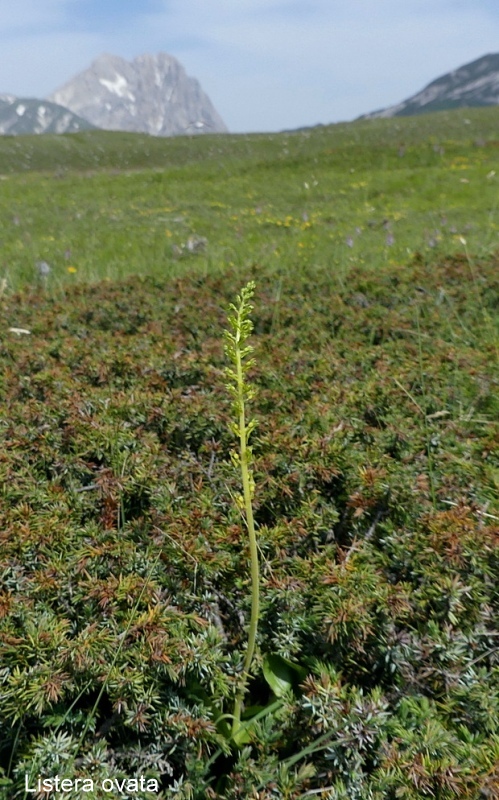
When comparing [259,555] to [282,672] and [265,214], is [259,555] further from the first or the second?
[265,214]

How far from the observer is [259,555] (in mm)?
2361

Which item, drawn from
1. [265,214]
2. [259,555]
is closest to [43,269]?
[259,555]

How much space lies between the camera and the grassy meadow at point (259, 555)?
1.78 m

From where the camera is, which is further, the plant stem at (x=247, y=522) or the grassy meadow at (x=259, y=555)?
the grassy meadow at (x=259, y=555)

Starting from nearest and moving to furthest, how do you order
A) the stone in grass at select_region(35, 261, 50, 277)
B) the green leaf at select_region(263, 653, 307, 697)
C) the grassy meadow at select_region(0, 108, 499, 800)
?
the grassy meadow at select_region(0, 108, 499, 800) → the green leaf at select_region(263, 653, 307, 697) → the stone in grass at select_region(35, 261, 50, 277)

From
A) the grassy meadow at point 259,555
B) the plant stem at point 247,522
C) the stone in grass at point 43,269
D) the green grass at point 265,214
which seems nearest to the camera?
the plant stem at point 247,522

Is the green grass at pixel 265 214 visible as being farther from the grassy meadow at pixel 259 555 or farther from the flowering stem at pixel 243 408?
the flowering stem at pixel 243 408

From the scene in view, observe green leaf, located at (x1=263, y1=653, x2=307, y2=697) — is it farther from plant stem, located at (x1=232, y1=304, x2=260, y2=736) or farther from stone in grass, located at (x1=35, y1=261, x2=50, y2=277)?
stone in grass, located at (x1=35, y1=261, x2=50, y2=277)

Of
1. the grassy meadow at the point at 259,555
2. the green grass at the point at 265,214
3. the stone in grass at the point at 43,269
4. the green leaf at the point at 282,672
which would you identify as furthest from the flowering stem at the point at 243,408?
the stone in grass at the point at 43,269

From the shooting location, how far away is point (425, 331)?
431 cm

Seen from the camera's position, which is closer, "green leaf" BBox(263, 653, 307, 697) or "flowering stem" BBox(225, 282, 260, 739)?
"flowering stem" BBox(225, 282, 260, 739)

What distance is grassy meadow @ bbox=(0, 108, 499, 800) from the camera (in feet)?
5.83

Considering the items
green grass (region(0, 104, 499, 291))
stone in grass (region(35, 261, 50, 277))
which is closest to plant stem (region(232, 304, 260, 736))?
green grass (region(0, 104, 499, 291))

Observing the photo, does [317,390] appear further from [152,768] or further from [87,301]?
[87,301]
